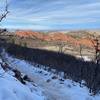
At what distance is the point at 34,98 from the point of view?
12.5m

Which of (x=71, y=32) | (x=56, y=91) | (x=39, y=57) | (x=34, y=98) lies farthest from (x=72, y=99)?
(x=71, y=32)

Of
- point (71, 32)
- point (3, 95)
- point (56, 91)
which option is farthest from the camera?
point (71, 32)

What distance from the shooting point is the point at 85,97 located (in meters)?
16.5

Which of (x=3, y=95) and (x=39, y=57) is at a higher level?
(x=3, y=95)

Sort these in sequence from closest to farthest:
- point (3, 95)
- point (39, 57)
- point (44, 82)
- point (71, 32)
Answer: point (3, 95) → point (44, 82) → point (39, 57) → point (71, 32)

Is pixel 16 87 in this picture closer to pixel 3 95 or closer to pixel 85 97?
pixel 3 95

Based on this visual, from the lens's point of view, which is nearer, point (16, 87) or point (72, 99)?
point (16, 87)

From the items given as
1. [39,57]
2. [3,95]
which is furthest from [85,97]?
[39,57]

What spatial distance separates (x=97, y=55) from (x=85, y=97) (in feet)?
13.7

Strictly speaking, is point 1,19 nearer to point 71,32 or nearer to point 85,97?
point 85,97

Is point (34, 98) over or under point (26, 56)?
over

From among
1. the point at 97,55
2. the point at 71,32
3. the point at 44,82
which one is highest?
the point at 97,55

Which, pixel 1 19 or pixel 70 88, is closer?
pixel 1 19

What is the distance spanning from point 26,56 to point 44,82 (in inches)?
946
